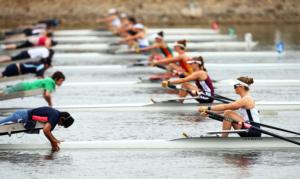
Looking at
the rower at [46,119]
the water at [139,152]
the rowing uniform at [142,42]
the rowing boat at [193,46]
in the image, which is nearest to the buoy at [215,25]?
the rowing boat at [193,46]

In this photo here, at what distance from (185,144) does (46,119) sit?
8.73 ft

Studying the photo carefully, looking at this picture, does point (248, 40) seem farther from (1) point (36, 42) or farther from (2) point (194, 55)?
(1) point (36, 42)

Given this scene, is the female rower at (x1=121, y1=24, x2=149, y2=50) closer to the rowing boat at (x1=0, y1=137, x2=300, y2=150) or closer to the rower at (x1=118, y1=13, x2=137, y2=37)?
the rower at (x1=118, y1=13, x2=137, y2=37)

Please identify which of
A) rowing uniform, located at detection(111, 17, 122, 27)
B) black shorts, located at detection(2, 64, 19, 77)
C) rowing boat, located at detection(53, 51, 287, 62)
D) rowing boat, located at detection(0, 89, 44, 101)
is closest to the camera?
rowing boat, located at detection(0, 89, 44, 101)

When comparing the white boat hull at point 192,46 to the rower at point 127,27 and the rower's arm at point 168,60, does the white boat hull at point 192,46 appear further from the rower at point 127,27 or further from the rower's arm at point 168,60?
the rower's arm at point 168,60

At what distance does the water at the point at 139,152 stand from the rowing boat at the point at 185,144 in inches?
4.1

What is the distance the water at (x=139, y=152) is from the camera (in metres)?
16.8

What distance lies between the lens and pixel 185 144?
18.4 m

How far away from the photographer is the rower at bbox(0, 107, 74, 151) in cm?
1789

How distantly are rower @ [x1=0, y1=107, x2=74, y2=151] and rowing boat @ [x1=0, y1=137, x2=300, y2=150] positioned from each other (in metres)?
0.48

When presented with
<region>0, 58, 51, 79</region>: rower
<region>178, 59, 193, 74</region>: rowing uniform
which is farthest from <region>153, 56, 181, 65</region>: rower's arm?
<region>0, 58, 51, 79</region>: rower

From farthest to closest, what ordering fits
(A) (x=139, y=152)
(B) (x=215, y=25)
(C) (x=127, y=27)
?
(B) (x=215, y=25), (C) (x=127, y=27), (A) (x=139, y=152)

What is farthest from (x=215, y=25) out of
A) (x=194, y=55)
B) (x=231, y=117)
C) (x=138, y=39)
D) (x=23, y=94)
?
(x=231, y=117)

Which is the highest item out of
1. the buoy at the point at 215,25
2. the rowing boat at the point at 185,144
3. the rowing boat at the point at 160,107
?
the rowing boat at the point at 185,144
